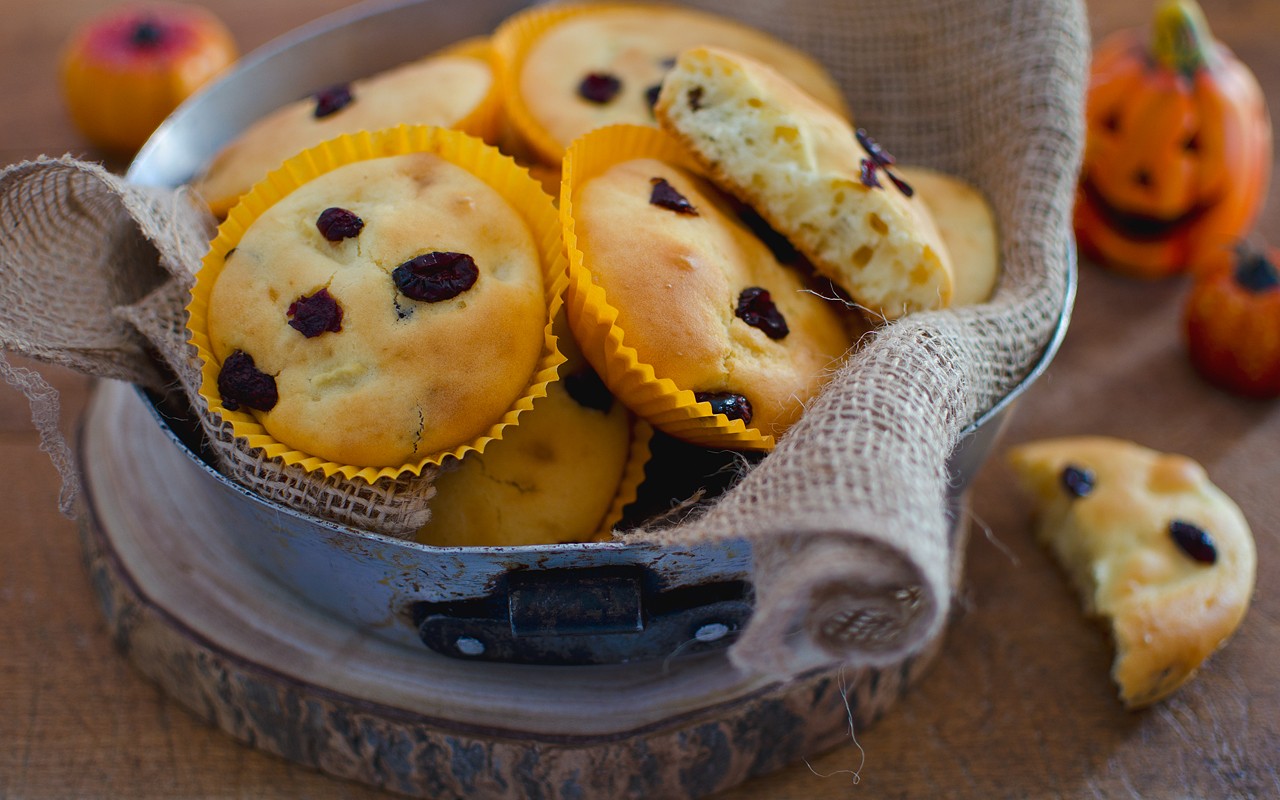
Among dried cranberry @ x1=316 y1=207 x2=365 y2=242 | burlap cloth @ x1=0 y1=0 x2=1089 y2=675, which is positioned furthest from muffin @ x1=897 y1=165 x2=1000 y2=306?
dried cranberry @ x1=316 y1=207 x2=365 y2=242

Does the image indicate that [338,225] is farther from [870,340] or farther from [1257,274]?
[1257,274]

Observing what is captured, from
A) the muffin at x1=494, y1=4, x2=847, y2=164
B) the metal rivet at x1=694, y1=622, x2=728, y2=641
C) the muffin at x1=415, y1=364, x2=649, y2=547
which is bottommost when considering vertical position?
the metal rivet at x1=694, y1=622, x2=728, y2=641

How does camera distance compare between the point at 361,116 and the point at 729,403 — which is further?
the point at 361,116

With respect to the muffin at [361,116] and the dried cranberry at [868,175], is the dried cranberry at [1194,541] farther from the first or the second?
the muffin at [361,116]

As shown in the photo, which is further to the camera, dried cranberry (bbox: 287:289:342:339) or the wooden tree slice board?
the wooden tree slice board

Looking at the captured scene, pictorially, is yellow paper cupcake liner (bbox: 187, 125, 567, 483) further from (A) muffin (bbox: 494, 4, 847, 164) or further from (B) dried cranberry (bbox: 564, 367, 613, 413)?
(A) muffin (bbox: 494, 4, 847, 164)

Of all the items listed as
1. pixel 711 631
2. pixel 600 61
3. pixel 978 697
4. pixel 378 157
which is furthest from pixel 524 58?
pixel 978 697

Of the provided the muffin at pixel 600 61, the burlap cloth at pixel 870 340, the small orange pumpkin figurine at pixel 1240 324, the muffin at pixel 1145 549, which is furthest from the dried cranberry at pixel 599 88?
the small orange pumpkin figurine at pixel 1240 324
